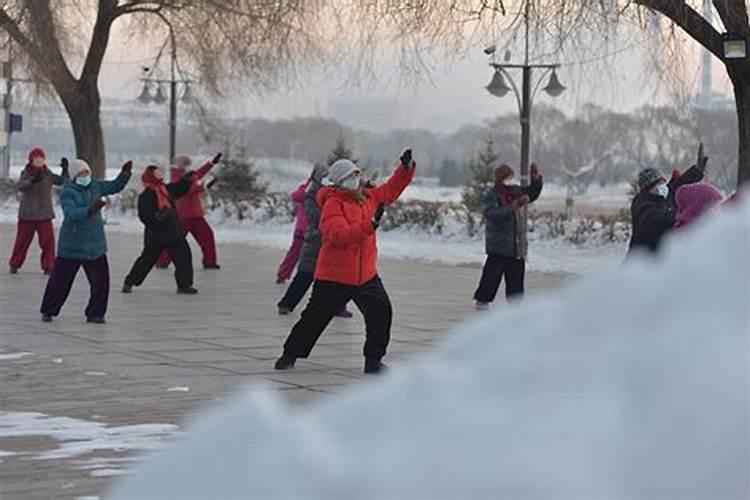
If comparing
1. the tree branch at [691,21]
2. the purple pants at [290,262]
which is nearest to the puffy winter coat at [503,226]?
the tree branch at [691,21]

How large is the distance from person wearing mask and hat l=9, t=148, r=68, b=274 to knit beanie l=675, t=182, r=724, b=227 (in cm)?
967

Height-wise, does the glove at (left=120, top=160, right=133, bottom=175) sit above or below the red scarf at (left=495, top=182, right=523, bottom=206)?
above

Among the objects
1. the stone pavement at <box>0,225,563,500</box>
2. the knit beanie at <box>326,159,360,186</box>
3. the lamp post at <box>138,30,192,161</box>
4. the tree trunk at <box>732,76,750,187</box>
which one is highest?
the lamp post at <box>138,30,192,161</box>

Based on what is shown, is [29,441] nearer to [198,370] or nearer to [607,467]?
[198,370]

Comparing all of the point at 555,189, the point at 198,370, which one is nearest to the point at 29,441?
the point at 198,370

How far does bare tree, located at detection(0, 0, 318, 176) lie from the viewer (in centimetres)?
2564

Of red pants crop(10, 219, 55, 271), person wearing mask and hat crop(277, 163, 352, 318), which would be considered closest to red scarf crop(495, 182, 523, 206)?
person wearing mask and hat crop(277, 163, 352, 318)

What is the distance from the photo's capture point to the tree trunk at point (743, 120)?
17.9 meters

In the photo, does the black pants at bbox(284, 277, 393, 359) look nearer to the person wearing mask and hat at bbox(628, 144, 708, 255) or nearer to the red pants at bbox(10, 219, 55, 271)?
the person wearing mask and hat at bbox(628, 144, 708, 255)

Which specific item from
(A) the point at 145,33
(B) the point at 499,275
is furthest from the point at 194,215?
(A) the point at 145,33

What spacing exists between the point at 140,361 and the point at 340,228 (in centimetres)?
190

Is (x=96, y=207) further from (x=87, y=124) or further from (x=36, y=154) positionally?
(x=87, y=124)

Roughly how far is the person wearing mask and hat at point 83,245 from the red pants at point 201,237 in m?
6.43

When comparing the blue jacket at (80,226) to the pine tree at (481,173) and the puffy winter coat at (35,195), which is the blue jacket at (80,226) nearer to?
the puffy winter coat at (35,195)
